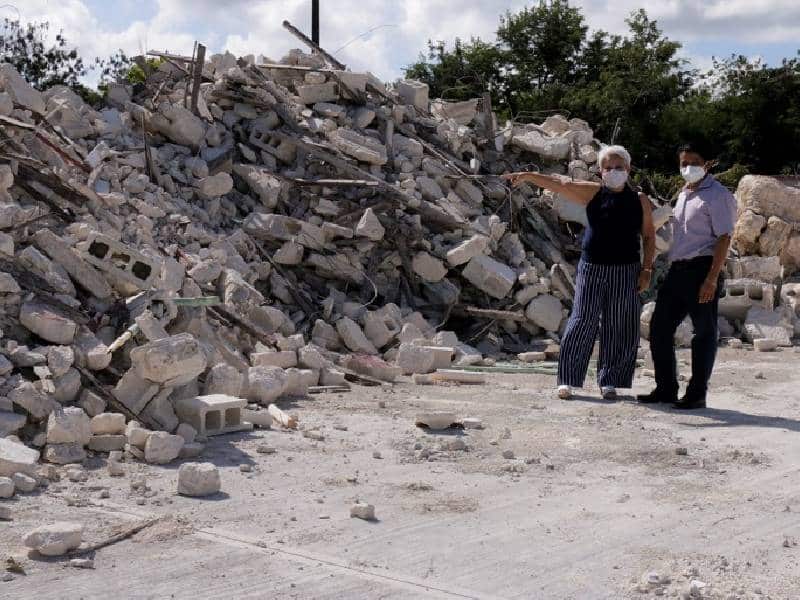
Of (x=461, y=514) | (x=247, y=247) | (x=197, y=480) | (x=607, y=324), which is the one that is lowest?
(x=461, y=514)

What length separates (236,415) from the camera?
685 centimetres

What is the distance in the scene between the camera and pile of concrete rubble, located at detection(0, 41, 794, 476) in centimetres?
663

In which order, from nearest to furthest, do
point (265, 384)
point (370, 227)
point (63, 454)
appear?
point (63, 454) < point (265, 384) < point (370, 227)

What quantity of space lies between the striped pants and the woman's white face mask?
1.88 feet

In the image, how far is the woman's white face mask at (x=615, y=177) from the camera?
7.85 meters

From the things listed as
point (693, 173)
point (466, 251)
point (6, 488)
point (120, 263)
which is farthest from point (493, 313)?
point (6, 488)

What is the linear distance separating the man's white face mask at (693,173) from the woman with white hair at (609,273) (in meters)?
0.35

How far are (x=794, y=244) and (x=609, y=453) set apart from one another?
9.78 metres

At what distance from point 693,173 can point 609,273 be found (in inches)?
35.4

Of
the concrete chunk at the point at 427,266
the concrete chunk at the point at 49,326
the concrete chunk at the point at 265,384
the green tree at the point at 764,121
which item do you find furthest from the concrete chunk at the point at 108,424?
the green tree at the point at 764,121

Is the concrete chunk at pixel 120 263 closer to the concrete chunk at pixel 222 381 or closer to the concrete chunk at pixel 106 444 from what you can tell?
the concrete chunk at pixel 222 381

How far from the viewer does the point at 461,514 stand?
5133 mm

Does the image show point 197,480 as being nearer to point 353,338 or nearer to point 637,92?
point 353,338

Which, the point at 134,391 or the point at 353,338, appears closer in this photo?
the point at 134,391
